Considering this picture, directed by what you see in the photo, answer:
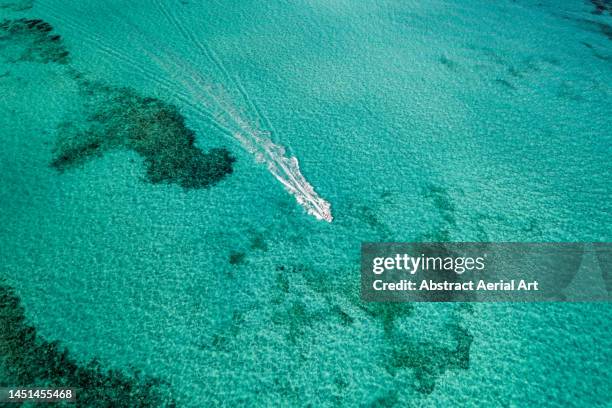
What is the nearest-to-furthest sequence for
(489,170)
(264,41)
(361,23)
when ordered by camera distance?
(489,170), (264,41), (361,23)

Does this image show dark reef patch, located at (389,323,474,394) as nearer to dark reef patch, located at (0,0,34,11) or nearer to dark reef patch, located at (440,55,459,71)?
dark reef patch, located at (440,55,459,71)

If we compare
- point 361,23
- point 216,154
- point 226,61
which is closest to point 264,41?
point 226,61

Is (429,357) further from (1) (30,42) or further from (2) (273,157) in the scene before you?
(1) (30,42)

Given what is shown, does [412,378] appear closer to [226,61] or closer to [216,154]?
[216,154]

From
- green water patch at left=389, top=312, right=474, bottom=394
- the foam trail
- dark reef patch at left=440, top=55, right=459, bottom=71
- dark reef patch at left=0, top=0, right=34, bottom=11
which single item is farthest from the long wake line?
dark reef patch at left=440, top=55, right=459, bottom=71

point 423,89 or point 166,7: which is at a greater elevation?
point 166,7
